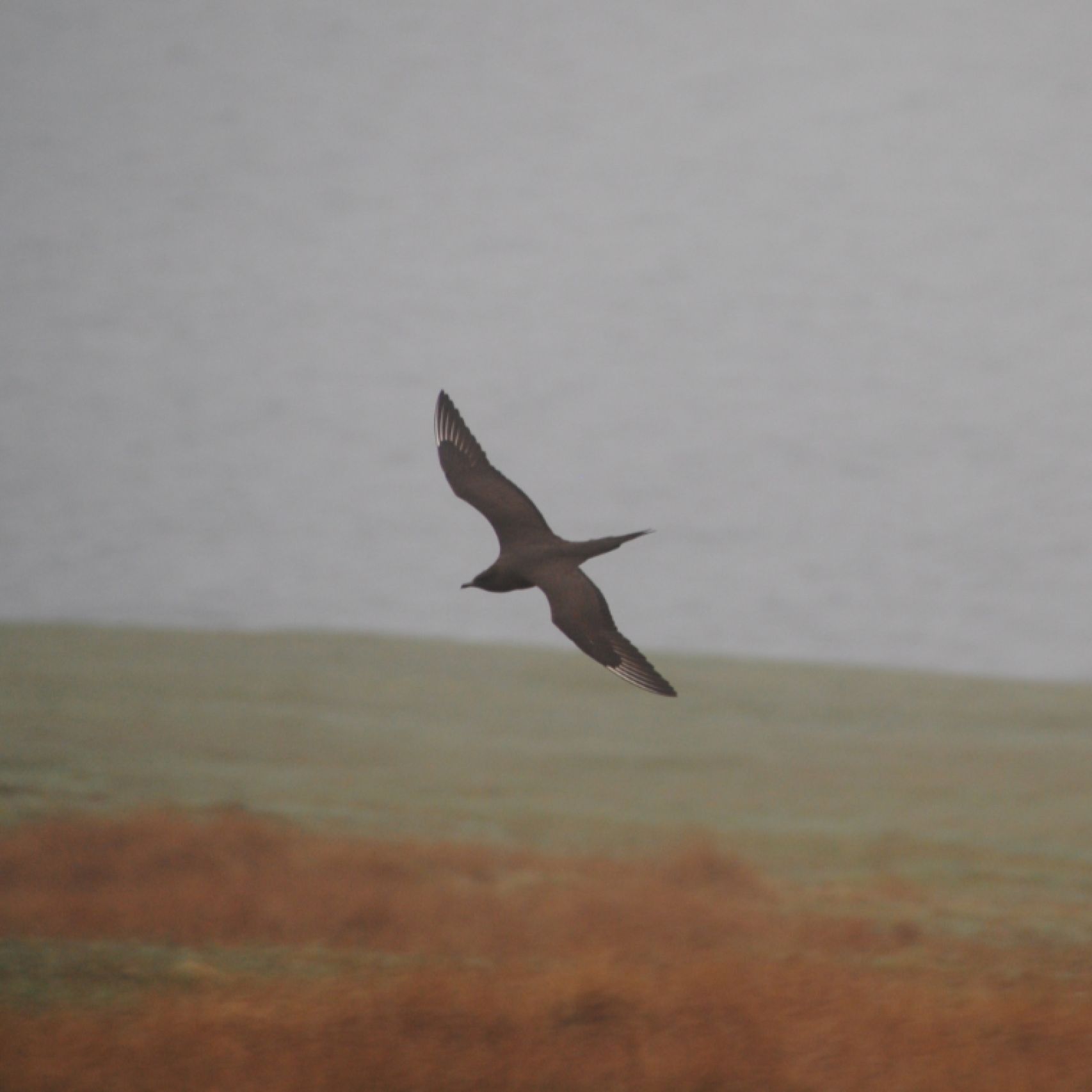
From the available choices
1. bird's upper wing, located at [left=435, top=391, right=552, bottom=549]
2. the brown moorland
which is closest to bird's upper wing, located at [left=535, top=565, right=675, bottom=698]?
bird's upper wing, located at [left=435, top=391, right=552, bottom=549]

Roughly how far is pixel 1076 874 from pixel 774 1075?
2.55 m

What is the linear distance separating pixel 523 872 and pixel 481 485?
162 inches

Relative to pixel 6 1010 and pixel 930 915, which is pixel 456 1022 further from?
pixel 930 915

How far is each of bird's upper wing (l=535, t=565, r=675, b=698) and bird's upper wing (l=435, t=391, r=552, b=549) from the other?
7.9 inches

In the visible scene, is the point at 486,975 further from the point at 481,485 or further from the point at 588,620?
the point at 588,620

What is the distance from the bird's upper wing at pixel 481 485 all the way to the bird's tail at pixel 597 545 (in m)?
0.17

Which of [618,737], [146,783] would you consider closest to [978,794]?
[618,737]

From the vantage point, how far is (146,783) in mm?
7598

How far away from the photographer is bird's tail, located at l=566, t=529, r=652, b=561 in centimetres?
249

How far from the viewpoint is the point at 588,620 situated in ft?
8.80

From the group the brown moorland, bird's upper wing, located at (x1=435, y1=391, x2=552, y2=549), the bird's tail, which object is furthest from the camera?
the brown moorland

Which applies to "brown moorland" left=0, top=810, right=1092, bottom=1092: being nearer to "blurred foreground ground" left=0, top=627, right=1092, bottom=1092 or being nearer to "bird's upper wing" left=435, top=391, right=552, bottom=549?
"blurred foreground ground" left=0, top=627, right=1092, bottom=1092

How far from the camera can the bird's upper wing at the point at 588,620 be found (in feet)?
8.77

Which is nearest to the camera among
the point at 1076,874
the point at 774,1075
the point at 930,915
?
the point at 774,1075
